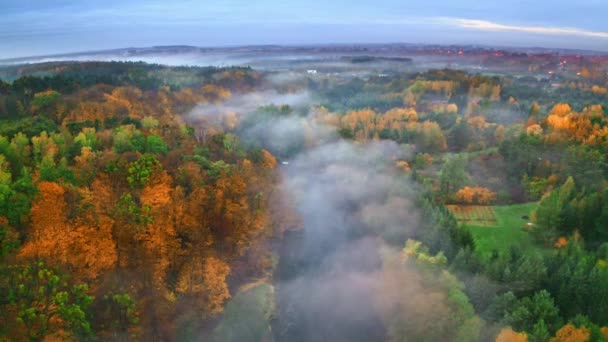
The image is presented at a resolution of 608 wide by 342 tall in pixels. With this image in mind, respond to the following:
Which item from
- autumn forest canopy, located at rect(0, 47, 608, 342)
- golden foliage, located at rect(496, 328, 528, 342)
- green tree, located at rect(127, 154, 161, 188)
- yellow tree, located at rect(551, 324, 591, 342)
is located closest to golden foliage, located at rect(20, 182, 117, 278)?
autumn forest canopy, located at rect(0, 47, 608, 342)

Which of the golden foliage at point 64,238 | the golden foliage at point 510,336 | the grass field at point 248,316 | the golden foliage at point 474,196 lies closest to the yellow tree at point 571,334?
the golden foliage at point 510,336

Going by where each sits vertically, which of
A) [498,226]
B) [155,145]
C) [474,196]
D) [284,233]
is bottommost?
[498,226]

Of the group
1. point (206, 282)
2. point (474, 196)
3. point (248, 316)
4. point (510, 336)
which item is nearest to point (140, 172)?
point (206, 282)

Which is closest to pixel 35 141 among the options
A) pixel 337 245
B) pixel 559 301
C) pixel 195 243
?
A: pixel 195 243

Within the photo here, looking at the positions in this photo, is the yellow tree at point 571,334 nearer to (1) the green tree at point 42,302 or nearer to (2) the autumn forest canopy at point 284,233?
(2) the autumn forest canopy at point 284,233

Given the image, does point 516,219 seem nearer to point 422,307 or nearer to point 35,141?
point 422,307

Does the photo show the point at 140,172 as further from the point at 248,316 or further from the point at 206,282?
the point at 248,316

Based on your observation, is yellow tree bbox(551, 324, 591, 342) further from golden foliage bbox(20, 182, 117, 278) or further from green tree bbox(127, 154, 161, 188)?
green tree bbox(127, 154, 161, 188)
